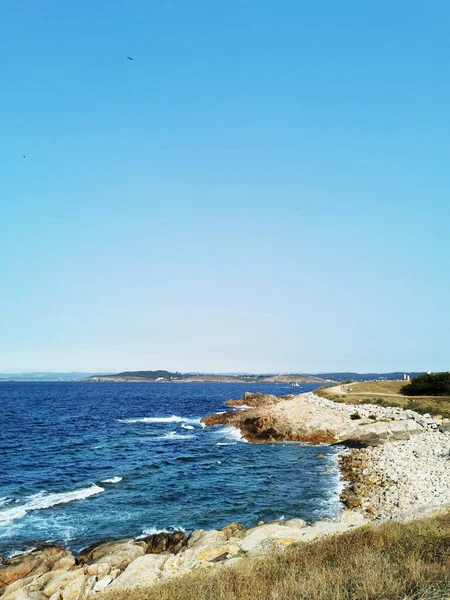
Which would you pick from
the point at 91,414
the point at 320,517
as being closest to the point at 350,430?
the point at 320,517

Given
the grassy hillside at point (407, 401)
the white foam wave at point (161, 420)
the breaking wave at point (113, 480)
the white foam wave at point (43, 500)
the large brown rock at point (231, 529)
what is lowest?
the white foam wave at point (161, 420)

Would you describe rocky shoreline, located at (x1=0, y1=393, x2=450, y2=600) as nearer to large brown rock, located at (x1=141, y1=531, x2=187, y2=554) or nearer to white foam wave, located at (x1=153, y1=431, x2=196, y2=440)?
large brown rock, located at (x1=141, y1=531, x2=187, y2=554)

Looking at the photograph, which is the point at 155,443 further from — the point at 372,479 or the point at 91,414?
the point at 91,414

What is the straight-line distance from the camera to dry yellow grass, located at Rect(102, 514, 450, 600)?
325 inches

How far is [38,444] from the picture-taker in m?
45.7

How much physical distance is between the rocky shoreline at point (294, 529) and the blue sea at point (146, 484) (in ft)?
5.96

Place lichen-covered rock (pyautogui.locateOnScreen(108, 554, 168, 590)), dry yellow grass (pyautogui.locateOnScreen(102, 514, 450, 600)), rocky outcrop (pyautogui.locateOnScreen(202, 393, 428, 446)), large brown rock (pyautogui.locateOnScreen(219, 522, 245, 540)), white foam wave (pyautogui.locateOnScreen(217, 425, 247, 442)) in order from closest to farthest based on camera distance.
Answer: dry yellow grass (pyautogui.locateOnScreen(102, 514, 450, 600)) → lichen-covered rock (pyautogui.locateOnScreen(108, 554, 168, 590)) → large brown rock (pyautogui.locateOnScreen(219, 522, 245, 540)) → rocky outcrop (pyautogui.locateOnScreen(202, 393, 428, 446)) → white foam wave (pyautogui.locateOnScreen(217, 425, 247, 442))

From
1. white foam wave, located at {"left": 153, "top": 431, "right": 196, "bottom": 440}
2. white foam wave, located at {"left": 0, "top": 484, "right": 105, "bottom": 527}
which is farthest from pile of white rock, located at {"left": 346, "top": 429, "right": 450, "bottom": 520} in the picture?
white foam wave, located at {"left": 153, "top": 431, "right": 196, "bottom": 440}

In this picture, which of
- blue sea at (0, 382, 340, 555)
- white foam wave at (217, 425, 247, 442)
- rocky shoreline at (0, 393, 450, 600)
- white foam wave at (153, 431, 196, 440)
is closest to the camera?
rocky shoreline at (0, 393, 450, 600)

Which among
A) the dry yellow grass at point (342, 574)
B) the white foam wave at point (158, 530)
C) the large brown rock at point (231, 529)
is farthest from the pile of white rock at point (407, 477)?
the white foam wave at point (158, 530)

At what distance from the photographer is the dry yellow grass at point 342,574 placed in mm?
8266

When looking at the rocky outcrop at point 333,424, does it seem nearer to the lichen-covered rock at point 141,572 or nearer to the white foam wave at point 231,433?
the white foam wave at point 231,433

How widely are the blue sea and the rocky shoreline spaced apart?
5.96ft

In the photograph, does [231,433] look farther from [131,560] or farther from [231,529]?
[131,560]
